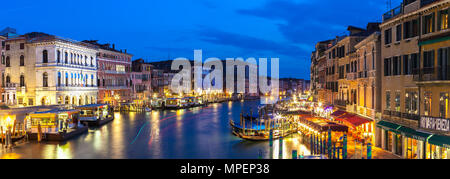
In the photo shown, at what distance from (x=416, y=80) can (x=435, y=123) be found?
6.45 feet

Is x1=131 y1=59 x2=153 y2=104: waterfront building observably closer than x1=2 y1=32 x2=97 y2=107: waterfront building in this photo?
No

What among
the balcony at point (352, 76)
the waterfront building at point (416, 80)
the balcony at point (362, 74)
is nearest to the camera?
the waterfront building at point (416, 80)

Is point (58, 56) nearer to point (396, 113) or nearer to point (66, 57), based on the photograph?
point (66, 57)

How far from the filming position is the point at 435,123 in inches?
496

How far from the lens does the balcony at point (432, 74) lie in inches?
483

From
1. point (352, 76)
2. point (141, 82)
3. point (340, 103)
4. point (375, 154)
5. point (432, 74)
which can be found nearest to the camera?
point (432, 74)

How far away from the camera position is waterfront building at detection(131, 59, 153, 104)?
63.5m

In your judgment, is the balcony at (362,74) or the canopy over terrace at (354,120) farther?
the balcony at (362,74)

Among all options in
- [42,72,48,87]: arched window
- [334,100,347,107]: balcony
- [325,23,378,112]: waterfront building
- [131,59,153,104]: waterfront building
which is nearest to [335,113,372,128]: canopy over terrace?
[325,23,378,112]: waterfront building

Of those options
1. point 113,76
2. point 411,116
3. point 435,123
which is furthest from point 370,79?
point 113,76

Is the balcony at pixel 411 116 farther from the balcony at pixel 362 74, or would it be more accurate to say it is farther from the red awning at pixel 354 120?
the balcony at pixel 362 74

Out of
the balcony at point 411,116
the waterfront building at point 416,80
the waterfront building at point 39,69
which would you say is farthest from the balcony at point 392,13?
the waterfront building at point 39,69

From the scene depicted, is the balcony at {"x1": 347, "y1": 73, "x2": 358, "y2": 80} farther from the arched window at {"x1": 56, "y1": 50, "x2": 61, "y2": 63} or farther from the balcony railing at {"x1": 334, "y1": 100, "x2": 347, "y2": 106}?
the arched window at {"x1": 56, "y1": 50, "x2": 61, "y2": 63}

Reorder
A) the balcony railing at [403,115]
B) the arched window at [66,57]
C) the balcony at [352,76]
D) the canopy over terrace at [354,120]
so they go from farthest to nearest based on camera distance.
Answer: the arched window at [66,57], the balcony at [352,76], the canopy over terrace at [354,120], the balcony railing at [403,115]
